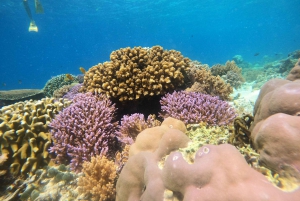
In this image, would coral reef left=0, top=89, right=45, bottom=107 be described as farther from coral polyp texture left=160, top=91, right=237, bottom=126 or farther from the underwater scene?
coral polyp texture left=160, top=91, right=237, bottom=126

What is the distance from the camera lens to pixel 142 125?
145 inches

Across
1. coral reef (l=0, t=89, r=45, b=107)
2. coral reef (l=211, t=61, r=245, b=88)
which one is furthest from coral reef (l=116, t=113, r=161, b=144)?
coral reef (l=0, t=89, r=45, b=107)

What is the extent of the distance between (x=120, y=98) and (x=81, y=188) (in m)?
2.37

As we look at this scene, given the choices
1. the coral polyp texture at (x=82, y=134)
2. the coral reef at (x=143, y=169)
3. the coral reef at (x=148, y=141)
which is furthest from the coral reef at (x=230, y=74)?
the coral reef at (x=143, y=169)

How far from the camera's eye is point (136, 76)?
468 centimetres

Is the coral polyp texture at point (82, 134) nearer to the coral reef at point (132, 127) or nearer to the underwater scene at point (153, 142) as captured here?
the underwater scene at point (153, 142)

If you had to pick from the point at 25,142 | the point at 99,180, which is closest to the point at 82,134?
the point at 99,180

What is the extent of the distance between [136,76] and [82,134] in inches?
80.6

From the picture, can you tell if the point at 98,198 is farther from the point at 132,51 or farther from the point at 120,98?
the point at 132,51

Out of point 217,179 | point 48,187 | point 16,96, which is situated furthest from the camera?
point 16,96

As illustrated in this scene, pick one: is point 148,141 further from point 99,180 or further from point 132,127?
point 132,127

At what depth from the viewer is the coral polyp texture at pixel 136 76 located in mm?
4594

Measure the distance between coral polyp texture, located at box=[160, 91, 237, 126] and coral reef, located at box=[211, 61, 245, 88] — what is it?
689cm

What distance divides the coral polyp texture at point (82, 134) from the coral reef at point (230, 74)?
8.63 metres
